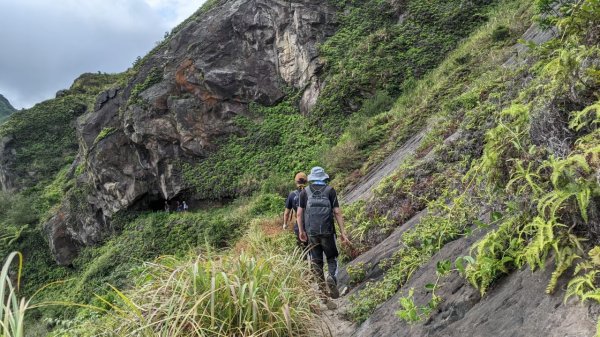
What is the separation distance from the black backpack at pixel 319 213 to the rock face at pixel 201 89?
1760 cm

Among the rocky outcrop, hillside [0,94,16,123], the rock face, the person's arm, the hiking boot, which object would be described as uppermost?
hillside [0,94,16,123]

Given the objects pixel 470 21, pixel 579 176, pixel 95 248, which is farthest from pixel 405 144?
pixel 95 248

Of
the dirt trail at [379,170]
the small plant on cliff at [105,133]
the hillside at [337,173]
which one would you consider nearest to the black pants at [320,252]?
the hillside at [337,173]

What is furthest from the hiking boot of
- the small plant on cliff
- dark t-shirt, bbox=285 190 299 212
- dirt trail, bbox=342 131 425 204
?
the small plant on cliff

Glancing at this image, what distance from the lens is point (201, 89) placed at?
2444 cm

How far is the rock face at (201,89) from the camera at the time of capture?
78.4ft

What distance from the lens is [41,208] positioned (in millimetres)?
36594

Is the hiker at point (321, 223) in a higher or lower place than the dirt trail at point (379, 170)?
higher

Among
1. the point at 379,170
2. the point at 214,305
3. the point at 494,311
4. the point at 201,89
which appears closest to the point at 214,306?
the point at 214,305

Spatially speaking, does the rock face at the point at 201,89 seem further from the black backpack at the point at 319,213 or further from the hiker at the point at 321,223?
the black backpack at the point at 319,213

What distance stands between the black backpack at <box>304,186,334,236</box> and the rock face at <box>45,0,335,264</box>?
57.8 ft

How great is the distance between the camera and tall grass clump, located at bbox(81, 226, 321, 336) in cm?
348

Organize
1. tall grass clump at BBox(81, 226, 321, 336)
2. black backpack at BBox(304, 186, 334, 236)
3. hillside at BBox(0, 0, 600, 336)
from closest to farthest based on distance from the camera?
hillside at BBox(0, 0, 600, 336) < tall grass clump at BBox(81, 226, 321, 336) < black backpack at BBox(304, 186, 334, 236)

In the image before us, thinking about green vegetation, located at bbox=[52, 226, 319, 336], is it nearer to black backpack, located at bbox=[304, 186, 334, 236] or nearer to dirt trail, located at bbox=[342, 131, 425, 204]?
black backpack, located at bbox=[304, 186, 334, 236]
